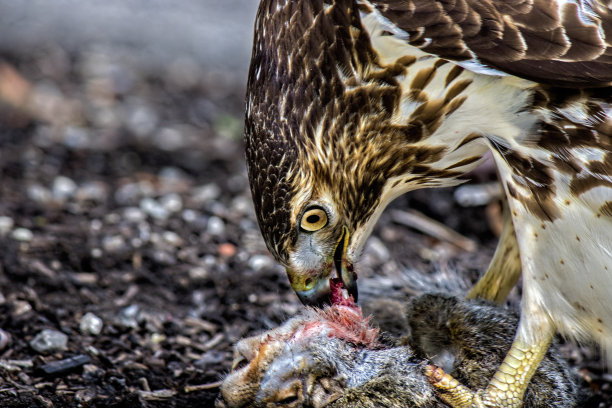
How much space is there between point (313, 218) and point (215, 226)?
1986 millimetres

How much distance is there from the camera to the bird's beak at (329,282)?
317cm

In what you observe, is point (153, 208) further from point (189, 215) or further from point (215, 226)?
point (215, 226)

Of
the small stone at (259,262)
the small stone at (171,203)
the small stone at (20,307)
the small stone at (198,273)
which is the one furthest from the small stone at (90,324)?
the small stone at (171,203)

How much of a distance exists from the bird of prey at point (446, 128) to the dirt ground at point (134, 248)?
2.24ft

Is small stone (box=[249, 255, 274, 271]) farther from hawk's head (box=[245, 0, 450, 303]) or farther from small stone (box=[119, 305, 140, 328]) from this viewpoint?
hawk's head (box=[245, 0, 450, 303])

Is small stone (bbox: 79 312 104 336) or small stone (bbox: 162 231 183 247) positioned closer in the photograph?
small stone (bbox: 79 312 104 336)

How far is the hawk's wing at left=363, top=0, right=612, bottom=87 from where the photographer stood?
275 cm

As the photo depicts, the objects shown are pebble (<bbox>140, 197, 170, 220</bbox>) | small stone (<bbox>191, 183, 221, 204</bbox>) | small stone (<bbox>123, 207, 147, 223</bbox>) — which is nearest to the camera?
small stone (<bbox>123, 207, 147, 223</bbox>)

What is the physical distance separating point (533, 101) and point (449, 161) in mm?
484

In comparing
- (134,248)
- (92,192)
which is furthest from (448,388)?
(92,192)

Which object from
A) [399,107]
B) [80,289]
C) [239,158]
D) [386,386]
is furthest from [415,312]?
[239,158]

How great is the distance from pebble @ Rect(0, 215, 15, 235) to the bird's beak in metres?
1.99

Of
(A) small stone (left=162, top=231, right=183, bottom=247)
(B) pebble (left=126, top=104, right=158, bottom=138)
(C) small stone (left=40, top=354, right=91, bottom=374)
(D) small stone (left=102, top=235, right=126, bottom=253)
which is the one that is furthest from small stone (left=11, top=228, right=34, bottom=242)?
(B) pebble (left=126, top=104, right=158, bottom=138)

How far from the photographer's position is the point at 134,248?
452 cm
